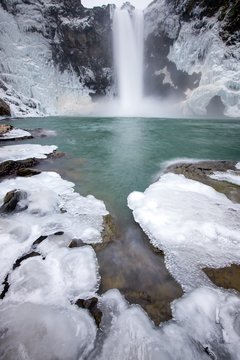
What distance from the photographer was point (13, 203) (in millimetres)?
3982

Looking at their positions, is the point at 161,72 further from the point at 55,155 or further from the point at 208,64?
the point at 55,155

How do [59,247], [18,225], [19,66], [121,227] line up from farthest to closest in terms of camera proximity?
1. [19,66]
2. [121,227]
3. [18,225]
4. [59,247]

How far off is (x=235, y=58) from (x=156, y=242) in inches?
999

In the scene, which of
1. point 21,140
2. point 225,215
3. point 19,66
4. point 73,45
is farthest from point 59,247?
point 73,45

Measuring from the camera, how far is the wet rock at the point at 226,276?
2.62m

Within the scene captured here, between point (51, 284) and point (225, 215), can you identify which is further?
point (225, 215)

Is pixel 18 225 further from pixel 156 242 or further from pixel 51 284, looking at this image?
pixel 156 242

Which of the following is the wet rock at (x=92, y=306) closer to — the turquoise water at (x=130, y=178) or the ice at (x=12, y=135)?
the turquoise water at (x=130, y=178)

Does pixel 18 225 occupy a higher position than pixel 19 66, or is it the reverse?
pixel 19 66

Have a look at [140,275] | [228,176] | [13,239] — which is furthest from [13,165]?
[228,176]

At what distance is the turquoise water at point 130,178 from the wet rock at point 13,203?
4.24 ft

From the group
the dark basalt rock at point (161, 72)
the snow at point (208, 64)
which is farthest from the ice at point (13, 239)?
the dark basalt rock at point (161, 72)

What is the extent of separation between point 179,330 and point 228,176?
467 cm

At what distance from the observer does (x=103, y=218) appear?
3896mm
